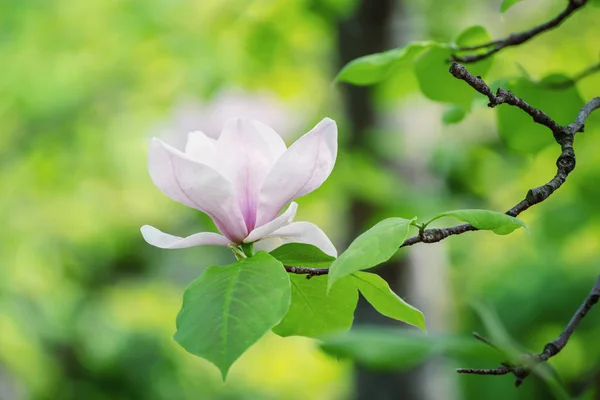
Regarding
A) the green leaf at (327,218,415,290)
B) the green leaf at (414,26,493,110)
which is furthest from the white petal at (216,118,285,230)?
the green leaf at (414,26,493,110)

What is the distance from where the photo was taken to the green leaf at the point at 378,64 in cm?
67

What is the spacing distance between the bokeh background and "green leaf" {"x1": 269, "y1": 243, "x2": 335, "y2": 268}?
35 centimetres

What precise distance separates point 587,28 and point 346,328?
2.18 metres

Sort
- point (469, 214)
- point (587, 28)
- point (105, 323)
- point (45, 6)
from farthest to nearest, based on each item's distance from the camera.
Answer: point (105, 323) < point (587, 28) < point (45, 6) < point (469, 214)

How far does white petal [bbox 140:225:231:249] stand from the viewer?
511 millimetres

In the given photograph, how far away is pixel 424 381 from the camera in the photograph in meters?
1.64

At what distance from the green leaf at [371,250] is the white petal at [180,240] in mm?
113

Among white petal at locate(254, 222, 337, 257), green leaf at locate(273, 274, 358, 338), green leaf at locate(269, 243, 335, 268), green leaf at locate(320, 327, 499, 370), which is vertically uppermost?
white petal at locate(254, 222, 337, 257)

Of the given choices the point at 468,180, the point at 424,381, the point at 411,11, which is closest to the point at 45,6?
the point at 411,11

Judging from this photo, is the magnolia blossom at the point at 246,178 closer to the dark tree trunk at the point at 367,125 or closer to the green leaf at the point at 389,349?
the green leaf at the point at 389,349

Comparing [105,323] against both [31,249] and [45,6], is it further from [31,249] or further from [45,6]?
[45,6]

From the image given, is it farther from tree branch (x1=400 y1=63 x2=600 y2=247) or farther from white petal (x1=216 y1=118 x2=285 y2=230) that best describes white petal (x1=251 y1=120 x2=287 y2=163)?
tree branch (x1=400 y1=63 x2=600 y2=247)

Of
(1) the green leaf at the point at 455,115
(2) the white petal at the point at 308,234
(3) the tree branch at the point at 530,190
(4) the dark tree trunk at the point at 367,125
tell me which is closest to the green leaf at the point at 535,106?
(1) the green leaf at the point at 455,115

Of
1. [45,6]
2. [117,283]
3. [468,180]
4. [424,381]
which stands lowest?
[117,283]
